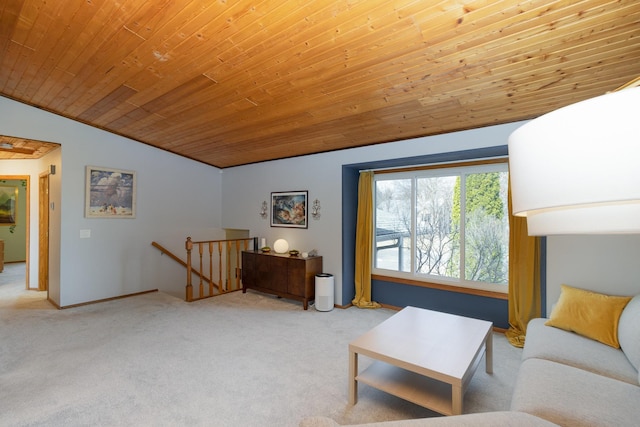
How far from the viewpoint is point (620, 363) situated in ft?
6.44

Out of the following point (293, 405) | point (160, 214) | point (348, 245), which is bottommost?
point (293, 405)

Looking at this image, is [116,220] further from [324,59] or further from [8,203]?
[8,203]

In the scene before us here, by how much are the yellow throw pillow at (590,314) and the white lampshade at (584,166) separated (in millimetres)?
2373

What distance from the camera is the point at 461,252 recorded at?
3.95 meters

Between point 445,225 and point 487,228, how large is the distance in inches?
19.9

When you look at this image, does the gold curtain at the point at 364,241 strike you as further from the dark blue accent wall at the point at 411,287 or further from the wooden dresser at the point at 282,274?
the wooden dresser at the point at 282,274

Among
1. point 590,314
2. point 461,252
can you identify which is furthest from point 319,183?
point 590,314

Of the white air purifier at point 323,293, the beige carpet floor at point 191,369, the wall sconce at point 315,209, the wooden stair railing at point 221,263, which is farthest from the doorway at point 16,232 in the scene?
the white air purifier at point 323,293

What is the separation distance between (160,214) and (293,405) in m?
4.29

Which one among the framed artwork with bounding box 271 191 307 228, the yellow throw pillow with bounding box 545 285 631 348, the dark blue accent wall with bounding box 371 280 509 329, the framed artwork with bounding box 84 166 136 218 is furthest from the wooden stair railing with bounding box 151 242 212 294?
the yellow throw pillow with bounding box 545 285 631 348

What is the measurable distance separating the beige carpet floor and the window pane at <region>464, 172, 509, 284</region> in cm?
80

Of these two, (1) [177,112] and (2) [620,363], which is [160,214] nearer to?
(1) [177,112]

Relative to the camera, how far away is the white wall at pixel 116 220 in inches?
168

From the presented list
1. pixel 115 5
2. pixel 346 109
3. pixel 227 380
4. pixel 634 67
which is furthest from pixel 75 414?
pixel 634 67
